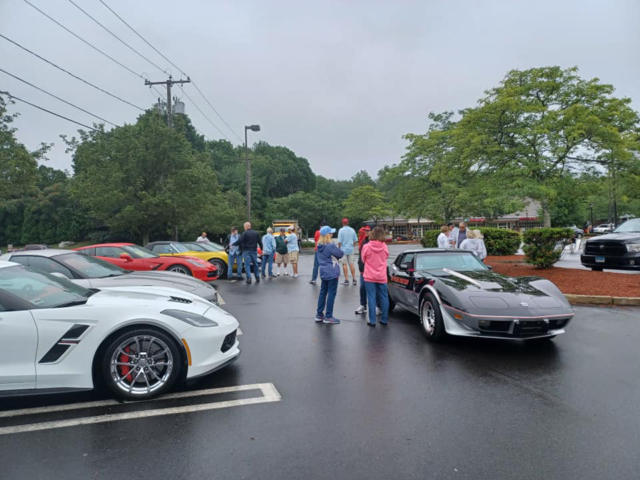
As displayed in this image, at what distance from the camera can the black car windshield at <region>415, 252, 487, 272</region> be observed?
6.71m

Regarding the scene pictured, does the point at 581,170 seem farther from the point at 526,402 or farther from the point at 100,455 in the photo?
the point at 100,455

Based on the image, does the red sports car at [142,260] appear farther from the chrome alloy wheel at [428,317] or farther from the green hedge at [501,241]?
the green hedge at [501,241]

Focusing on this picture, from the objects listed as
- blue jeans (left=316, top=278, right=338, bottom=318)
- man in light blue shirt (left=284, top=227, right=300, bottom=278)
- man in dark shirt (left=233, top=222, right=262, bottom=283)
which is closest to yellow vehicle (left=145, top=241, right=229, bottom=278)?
man in dark shirt (left=233, top=222, right=262, bottom=283)

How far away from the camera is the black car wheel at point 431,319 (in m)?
5.46

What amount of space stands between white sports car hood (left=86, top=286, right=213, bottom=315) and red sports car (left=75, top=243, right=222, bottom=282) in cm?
640

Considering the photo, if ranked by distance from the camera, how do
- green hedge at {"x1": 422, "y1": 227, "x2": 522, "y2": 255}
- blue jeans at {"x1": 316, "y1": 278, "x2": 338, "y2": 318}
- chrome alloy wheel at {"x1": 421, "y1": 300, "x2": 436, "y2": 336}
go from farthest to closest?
1. green hedge at {"x1": 422, "y1": 227, "x2": 522, "y2": 255}
2. blue jeans at {"x1": 316, "y1": 278, "x2": 338, "y2": 318}
3. chrome alloy wheel at {"x1": 421, "y1": 300, "x2": 436, "y2": 336}

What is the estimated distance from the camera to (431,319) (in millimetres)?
5824

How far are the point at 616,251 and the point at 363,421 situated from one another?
1086 cm

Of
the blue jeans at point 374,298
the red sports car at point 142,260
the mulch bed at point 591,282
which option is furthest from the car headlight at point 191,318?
the mulch bed at point 591,282

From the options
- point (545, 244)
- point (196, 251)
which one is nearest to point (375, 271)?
point (545, 244)

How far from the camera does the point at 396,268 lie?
7504 mm

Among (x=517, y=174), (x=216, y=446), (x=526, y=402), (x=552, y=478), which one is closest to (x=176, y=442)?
(x=216, y=446)

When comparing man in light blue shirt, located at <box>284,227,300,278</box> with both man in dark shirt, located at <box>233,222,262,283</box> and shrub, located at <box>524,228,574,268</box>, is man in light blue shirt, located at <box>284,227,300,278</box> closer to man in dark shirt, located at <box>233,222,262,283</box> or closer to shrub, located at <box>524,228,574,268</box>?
man in dark shirt, located at <box>233,222,262,283</box>

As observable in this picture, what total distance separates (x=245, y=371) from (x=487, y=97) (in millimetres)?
18596
